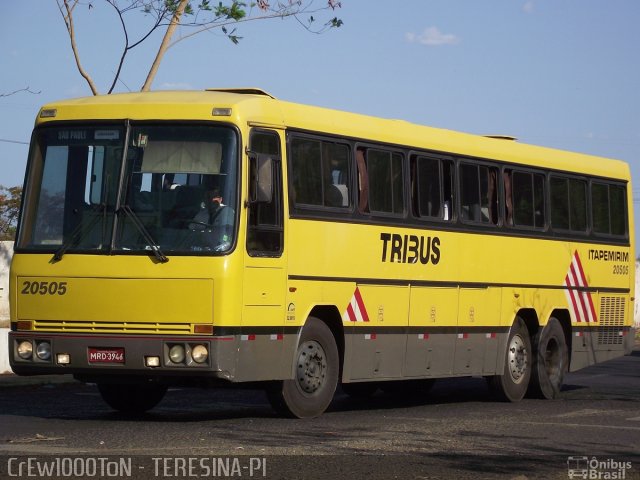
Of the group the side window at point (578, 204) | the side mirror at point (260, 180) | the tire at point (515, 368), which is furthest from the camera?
the side window at point (578, 204)

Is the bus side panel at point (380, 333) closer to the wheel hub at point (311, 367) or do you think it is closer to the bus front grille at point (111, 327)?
the wheel hub at point (311, 367)

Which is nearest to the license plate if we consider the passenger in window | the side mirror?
the passenger in window

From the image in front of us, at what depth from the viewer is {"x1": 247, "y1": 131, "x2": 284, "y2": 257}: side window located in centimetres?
1462

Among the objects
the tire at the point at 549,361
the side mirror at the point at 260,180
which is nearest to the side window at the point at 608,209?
the tire at the point at 549,361

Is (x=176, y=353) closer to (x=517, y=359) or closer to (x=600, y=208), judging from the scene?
(x=517, y=359)

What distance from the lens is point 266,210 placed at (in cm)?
1486

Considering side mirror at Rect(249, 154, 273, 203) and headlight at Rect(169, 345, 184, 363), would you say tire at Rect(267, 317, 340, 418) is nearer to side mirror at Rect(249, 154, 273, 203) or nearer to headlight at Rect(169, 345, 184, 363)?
headlight at Rect(169, 345, 184, 363)

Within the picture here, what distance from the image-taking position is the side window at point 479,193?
62.0ft

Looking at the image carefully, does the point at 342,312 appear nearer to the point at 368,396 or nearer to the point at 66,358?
the point at 66,358

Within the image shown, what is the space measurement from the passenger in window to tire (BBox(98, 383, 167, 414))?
2.71m

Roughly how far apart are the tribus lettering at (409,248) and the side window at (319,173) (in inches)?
36.2

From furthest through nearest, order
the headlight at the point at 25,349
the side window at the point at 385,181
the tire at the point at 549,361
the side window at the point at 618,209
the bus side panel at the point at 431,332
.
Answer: the side window at the point at 618,209 < the tire at the point at 549,361 < the bus side panel at the point at 431,332 < the side window at the point at 385,181 < the headlight at the point at 25,349

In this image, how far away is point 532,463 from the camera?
37.8 feet

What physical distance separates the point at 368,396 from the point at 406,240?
159 inches
